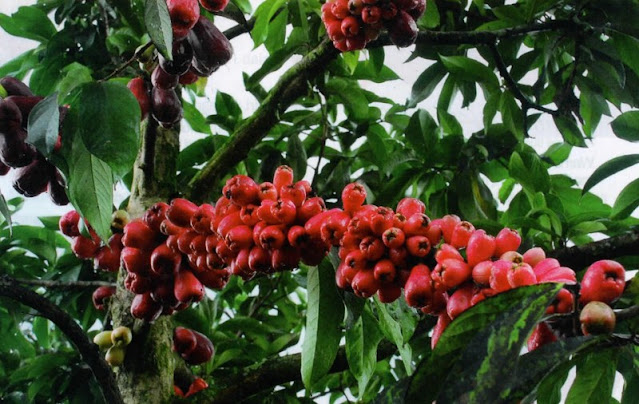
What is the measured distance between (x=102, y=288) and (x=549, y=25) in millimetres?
934

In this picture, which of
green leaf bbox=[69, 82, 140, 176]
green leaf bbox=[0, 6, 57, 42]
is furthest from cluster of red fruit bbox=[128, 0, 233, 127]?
green leaf bbox=[0, 6, 57, 42]

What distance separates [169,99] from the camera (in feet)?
3.10

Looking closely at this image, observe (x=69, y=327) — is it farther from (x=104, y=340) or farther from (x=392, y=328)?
(x=392, y=328)

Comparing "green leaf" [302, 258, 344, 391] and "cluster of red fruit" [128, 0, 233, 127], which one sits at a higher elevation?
"cluster of red fruit" [128, 0, 233, 127]

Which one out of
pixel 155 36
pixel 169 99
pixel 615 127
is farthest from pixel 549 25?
pixel 155 36

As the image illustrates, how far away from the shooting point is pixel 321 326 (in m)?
0.76

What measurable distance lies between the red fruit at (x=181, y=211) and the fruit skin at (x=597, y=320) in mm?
452

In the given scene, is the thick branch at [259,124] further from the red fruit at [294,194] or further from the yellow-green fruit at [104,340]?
the red fruit at [294,194]

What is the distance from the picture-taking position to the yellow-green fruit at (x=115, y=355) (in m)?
1.09

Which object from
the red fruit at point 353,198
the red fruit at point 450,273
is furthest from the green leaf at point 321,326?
the red fruit at point 450,273

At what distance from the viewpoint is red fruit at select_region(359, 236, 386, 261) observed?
2.04 feet

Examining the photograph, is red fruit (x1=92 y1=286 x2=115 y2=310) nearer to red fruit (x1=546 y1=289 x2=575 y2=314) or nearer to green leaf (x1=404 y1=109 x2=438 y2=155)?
green leaf (x1=404 y1=109 x2=438 y2=155)

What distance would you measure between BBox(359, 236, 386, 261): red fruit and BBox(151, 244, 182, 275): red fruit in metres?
0.29

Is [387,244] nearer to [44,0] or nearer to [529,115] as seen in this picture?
[529,115]
